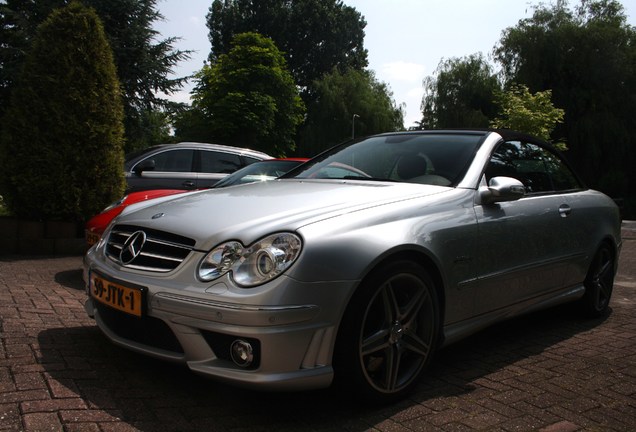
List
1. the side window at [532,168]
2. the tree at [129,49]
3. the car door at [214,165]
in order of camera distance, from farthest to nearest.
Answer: the tree at [129,49] < the car door at [214,165] < the side window at [532,168]

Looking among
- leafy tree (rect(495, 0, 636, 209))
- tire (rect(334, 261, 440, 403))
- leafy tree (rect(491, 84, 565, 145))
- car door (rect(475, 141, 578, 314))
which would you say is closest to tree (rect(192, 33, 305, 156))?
leafy tree (rect(495, 0, 636, 209))

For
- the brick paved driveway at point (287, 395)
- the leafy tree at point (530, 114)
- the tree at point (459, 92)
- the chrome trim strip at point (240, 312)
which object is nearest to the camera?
the chrome trim strip at point (240, 312)

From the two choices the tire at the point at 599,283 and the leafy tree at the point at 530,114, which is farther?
the leafy tree at the point at 530,114

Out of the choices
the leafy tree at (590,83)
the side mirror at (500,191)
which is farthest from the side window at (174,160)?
the leafy tree at (590,83)

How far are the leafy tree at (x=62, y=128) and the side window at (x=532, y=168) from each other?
17.7 feet

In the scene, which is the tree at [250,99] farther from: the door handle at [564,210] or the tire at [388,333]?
the tire at [388,333]

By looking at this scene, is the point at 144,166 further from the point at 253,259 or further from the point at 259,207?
the point at 253,259

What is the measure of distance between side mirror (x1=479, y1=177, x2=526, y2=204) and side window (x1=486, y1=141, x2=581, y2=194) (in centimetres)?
18

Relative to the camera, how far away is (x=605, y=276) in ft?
16.7

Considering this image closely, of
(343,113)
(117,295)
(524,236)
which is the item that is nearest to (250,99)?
(343,113)

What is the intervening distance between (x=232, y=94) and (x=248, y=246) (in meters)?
35.0

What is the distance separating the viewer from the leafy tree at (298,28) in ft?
191

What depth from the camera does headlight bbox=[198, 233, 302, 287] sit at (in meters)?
2.59

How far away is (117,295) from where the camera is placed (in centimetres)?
293
